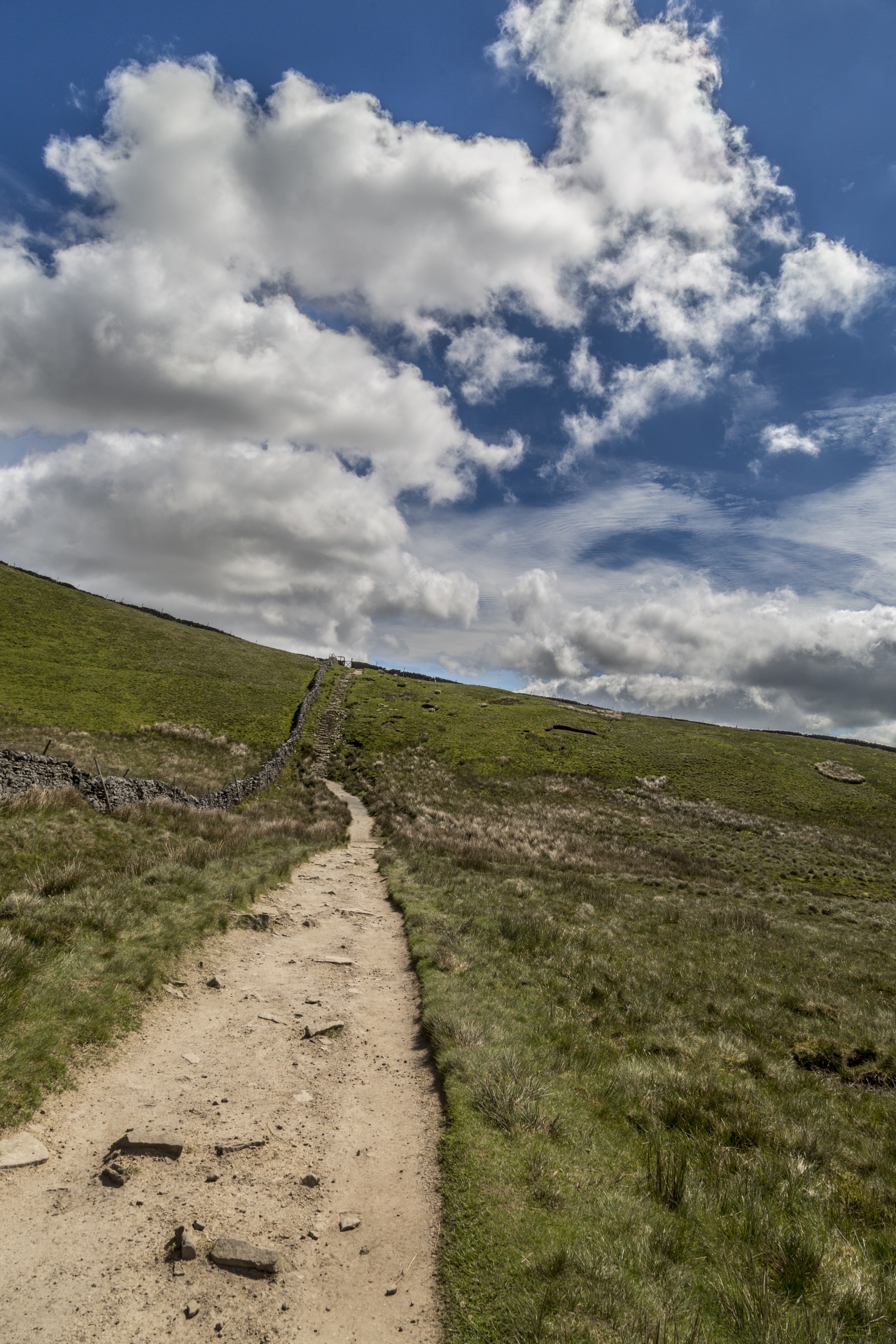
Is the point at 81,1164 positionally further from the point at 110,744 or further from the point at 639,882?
the point at 110,744

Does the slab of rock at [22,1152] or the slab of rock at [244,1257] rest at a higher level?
the slab of rock at [244,1257]

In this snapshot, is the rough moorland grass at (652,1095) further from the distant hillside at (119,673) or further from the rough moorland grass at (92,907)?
the distant hillside at (119,673)

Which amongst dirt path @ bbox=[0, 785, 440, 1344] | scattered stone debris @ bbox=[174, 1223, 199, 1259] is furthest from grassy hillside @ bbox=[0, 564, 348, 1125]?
scattered stone debris @ bbox=[174, 1223, 199, 1259]

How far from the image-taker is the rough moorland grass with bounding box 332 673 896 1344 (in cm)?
530

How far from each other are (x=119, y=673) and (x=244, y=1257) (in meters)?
71.9

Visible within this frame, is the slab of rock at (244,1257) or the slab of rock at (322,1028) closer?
the slab of rock at (244,1257)

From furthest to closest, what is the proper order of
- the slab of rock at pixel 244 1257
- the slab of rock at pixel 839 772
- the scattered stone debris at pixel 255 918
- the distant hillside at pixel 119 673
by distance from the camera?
the slab of rock at pixel 839 772 → the distant hillside at pixel 119 673 → the scattered stone debris at pixel 255 918 → the slab of rock at pixel 244 1257

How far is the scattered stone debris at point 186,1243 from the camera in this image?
5.32m

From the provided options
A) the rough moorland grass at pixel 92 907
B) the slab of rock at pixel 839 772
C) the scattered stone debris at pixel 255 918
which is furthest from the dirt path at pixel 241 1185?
the slab of rock at pixel 839 772

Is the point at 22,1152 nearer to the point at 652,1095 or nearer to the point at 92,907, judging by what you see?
the point at 92,907

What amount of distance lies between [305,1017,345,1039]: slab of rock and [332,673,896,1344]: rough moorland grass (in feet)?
5.96

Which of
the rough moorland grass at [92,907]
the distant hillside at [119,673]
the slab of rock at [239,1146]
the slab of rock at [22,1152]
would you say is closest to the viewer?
the slab of rock at [22,1152]

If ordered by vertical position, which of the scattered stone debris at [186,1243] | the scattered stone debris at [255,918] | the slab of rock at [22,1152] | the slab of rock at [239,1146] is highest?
the scattered stone debris at [186,1243]

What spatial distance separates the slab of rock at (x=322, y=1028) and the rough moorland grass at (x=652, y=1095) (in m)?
1.82
